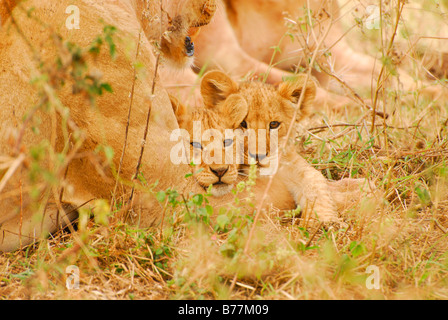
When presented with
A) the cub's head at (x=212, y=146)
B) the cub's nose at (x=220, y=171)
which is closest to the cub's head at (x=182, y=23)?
the cub's head at (x=212, y=146)

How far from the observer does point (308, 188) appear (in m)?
2.33

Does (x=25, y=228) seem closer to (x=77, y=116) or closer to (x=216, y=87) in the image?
(x=77, y=116)

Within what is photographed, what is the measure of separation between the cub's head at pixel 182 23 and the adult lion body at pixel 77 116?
0.45m

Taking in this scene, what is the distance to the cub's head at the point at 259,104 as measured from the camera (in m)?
2.33

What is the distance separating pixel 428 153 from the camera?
244 centimetres

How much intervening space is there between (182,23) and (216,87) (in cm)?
37

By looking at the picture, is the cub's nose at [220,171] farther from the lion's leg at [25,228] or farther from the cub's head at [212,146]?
the lion's leg at [25,228]

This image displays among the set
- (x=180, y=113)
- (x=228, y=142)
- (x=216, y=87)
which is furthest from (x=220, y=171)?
(x=216, y=87)

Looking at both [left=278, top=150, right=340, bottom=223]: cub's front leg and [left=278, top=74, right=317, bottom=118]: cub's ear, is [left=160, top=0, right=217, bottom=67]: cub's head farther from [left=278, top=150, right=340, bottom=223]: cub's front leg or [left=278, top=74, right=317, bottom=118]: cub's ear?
[left=278, top=150, right=340, bottom=223]: cub's front leg
